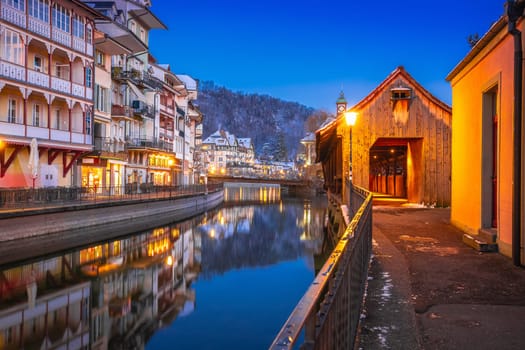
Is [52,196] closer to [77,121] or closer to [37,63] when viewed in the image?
[77,121]

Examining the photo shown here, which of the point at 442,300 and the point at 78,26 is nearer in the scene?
the point at 442,300

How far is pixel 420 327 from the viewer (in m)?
6.02

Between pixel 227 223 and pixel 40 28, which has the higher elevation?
pixel 40 28

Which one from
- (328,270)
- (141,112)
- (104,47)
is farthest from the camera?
(141,112)

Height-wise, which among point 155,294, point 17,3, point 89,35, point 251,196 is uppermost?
point 89,35

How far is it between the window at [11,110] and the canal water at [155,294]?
977 cm

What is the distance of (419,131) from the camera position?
2770 cm

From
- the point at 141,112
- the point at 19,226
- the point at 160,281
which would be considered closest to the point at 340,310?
the point at 160,281

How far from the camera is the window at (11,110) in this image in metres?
27.6

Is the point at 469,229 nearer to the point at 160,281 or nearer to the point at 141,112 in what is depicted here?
the point at 160,281

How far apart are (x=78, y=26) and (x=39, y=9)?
3.65 metres

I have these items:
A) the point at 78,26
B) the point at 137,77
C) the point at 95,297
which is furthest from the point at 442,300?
the point at 137,77

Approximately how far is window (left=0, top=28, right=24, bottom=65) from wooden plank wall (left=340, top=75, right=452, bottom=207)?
1963 centimetres

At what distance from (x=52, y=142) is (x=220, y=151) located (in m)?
117
